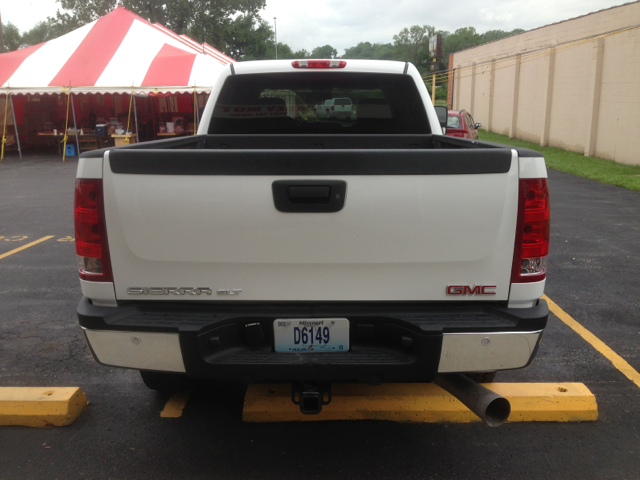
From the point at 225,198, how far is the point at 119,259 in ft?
1.82

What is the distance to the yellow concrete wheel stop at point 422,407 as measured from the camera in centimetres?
318

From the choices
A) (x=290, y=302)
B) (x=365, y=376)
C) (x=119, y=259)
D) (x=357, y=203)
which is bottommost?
(x=365, y=376)

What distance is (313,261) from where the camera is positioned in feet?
7.90

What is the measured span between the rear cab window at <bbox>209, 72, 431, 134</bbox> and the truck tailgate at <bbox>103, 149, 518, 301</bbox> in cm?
212

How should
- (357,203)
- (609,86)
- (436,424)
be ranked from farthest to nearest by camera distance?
(609,86) → (436,424) → (357,203)

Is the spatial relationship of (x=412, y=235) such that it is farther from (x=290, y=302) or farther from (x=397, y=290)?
(x=290, y=302)

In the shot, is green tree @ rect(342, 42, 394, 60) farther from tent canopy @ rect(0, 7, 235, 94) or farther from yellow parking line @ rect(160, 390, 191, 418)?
yellow parking line @ rect(160, 390, 191, 418)

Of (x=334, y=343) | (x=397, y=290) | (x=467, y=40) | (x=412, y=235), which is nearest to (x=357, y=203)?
(x=412, y=235)

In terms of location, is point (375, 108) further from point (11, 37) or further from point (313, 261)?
point (11, 37)

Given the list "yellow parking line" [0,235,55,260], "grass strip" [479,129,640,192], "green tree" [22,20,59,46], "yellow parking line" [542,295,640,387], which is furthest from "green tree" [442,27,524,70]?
"yellow parking line" [542,295,640,387]

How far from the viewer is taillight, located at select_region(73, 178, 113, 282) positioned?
95.0 inches

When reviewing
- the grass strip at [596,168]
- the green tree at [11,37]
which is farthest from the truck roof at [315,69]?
the green tree at [11,37]

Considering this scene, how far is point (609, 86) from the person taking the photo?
1684cm

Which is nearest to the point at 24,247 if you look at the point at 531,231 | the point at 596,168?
the point at 531,231
